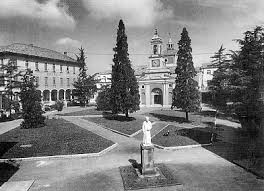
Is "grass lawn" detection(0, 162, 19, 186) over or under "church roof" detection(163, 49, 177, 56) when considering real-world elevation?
under

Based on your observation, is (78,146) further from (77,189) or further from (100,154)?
(77,189)

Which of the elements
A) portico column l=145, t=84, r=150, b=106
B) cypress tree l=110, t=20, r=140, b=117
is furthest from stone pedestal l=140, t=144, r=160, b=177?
portico column l=145, t=84, r=150, b=106

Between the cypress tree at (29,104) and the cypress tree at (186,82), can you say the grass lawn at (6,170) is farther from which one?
the cypress tree at (186,82)

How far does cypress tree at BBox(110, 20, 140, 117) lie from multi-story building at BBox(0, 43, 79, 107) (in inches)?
733

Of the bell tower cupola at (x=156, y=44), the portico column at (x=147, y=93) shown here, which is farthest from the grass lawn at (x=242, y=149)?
the bell tower cupola at (x=156, y=44)

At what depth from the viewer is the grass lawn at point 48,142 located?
16.5 m

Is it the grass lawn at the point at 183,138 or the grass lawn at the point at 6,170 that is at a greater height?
the grass lawn at the point at 183,138

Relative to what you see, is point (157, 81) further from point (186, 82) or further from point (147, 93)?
point (186, 82)

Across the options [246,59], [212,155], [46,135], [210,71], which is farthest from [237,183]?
[210,71]

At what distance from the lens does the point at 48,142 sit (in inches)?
764

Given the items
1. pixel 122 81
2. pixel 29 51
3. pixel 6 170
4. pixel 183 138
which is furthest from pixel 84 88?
pixel 6 170

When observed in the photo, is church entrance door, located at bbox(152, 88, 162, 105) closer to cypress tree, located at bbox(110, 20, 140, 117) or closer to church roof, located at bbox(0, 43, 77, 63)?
church roof, located at bbox(0, 43, 77, 63)

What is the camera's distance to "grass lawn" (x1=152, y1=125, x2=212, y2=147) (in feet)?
61.5

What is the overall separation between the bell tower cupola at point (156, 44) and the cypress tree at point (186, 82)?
81.4 feet
